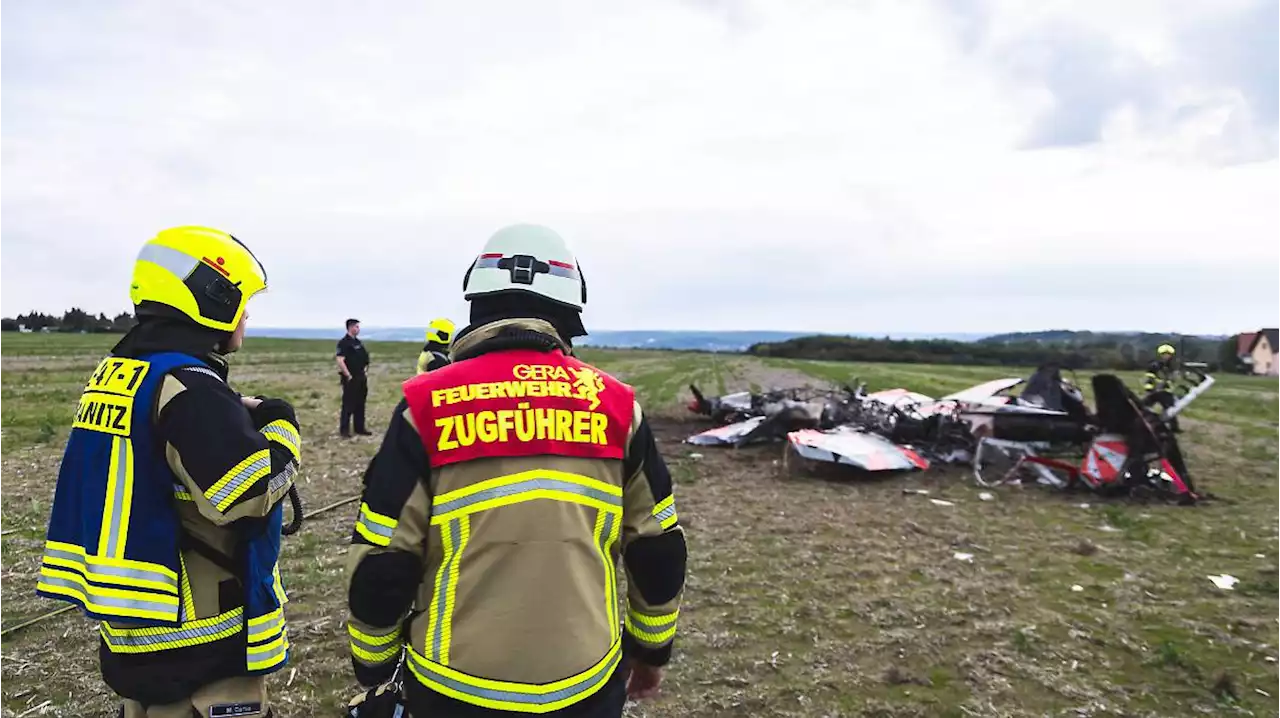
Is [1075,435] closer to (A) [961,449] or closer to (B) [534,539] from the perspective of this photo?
(A) [961,449]

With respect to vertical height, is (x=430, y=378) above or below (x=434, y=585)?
above

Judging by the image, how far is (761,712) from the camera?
173 inches

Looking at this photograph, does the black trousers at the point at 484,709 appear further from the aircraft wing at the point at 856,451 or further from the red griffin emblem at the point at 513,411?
the aircraft wing at the point at 856,451

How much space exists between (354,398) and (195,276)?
12203 millimetres

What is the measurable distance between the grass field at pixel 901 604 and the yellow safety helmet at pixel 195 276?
2.74 metres

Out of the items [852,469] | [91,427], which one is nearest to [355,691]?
[91,427]

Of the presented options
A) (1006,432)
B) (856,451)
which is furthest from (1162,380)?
(856,451)

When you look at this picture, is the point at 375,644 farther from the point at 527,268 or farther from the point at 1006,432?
the point at 1006,432

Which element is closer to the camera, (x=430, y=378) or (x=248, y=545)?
(x=430, y=378)

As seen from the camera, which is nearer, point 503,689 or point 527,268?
point 503,689

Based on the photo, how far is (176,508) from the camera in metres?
2.44

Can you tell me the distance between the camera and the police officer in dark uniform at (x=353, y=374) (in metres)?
13.6

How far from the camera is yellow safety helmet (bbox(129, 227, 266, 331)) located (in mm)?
2578

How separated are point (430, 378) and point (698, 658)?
3714 millimetres
